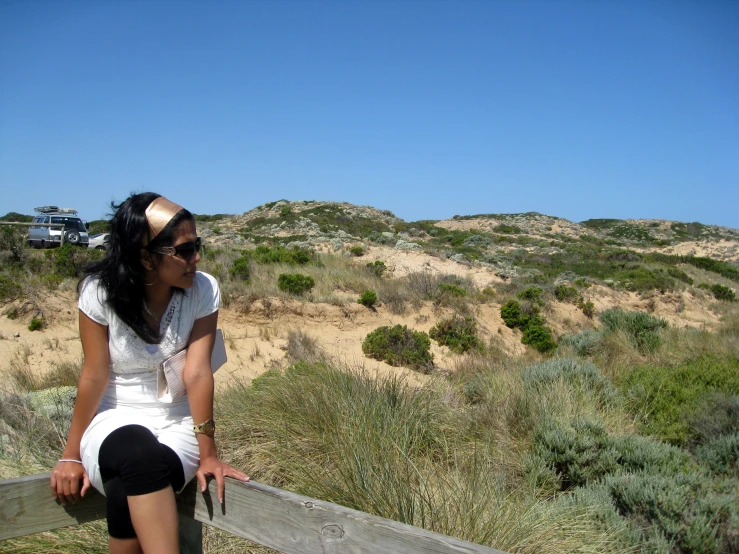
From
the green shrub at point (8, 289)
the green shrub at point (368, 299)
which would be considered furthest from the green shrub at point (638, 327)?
the green shrub at point (8, 289)

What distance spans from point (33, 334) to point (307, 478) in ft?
23.8

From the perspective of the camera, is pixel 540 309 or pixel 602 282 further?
pixel 602 282

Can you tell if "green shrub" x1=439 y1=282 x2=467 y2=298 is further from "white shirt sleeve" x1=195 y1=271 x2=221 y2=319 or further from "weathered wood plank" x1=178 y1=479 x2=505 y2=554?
"weathered wood plank" x1=178 y1=479 x2=505 y2=554

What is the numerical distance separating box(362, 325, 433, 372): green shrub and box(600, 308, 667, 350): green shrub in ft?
11.5

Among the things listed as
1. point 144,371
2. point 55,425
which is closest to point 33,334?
point 55,425

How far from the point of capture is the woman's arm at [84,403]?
1.76 meters

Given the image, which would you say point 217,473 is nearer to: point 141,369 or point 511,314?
point 141,369

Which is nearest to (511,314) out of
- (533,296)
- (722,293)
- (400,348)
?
(533,296)

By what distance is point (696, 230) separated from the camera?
56.2 m

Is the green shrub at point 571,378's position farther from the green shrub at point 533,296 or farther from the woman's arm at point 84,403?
the green shrub at point 533,296

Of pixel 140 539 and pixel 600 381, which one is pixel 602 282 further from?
pixel 140 539

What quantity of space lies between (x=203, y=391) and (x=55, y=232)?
70.3ft

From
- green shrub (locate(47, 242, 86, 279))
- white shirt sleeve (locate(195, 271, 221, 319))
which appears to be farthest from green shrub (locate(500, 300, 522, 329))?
white shirt sleeve (locate(195, 271, 221, 319))

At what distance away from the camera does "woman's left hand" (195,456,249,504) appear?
A: 1.72 meters
